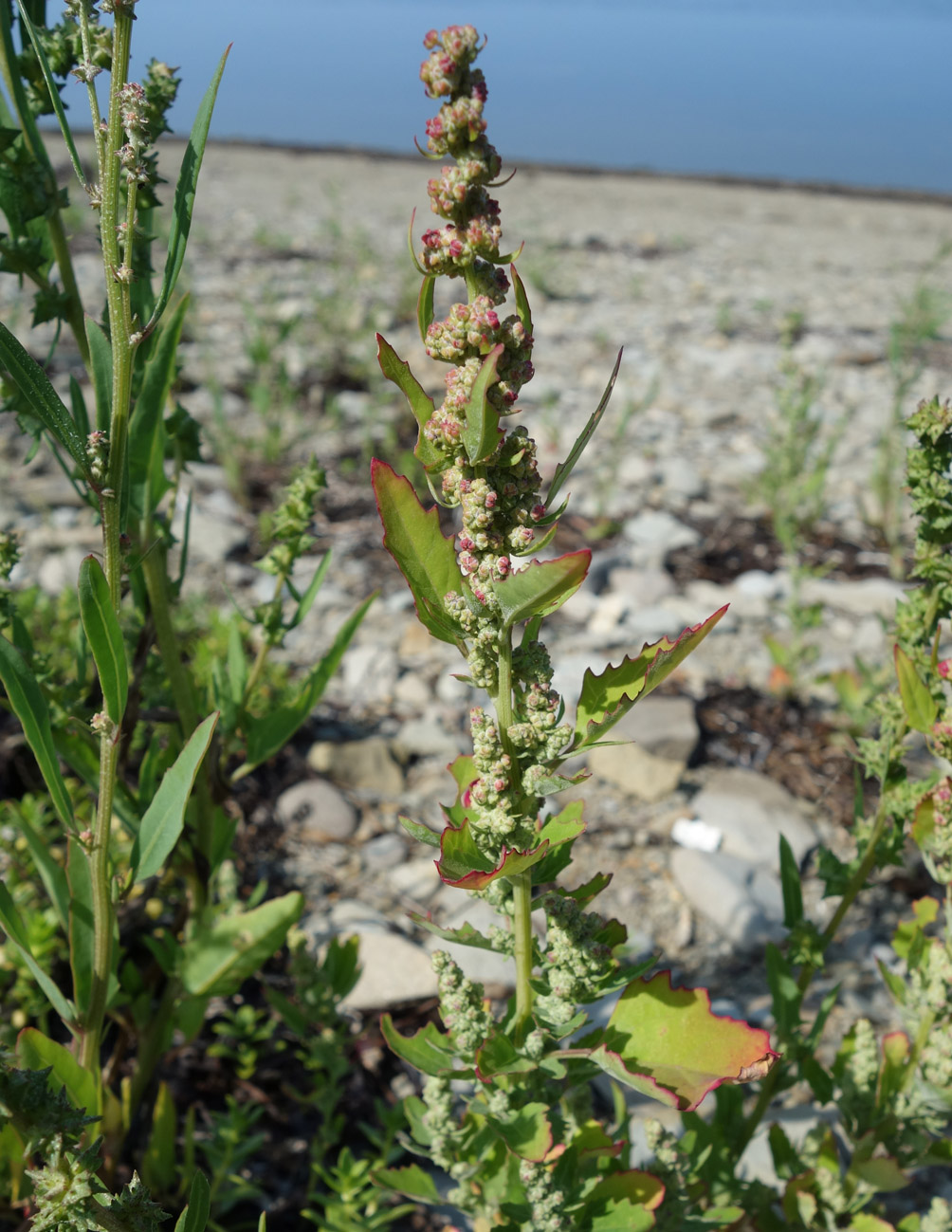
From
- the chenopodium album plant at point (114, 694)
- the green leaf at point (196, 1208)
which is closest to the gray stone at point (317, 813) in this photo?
the chenopodium album plant at point (114, 694)

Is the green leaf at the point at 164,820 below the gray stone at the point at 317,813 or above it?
above

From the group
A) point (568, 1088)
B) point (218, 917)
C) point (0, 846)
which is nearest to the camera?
point (568, 1088)

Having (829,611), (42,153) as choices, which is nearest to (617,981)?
(42,153)

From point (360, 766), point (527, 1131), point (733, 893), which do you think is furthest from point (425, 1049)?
point (360, 766)

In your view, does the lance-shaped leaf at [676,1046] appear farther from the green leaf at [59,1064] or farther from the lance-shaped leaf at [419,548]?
the green leaf at [59,1064]

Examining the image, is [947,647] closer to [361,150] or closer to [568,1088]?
[568,1088]

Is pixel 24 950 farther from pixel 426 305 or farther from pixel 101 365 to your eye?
pixel 426 305

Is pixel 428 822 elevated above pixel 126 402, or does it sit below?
below

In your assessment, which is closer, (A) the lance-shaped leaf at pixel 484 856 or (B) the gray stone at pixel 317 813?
(A) the lance-shaped leaf at pixel 484 856
